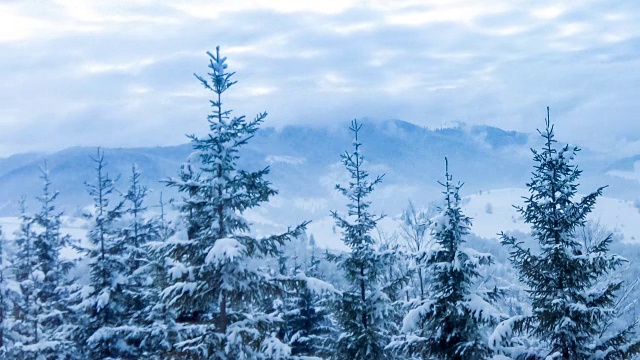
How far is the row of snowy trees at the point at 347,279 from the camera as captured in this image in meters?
14.4

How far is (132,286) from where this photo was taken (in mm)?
22688

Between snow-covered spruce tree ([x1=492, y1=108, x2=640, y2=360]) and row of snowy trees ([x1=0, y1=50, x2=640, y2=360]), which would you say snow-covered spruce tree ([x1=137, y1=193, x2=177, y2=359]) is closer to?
row of snowy trees ([x1=0, y1=50, x2=640, y2=360])

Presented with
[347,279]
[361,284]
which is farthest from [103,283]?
[361,284]

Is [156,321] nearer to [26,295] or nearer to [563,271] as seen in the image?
[26,295]

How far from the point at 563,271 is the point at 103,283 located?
16.2 m

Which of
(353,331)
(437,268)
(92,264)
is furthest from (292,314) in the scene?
(437,268)

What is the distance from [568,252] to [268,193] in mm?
7572

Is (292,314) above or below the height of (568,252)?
below

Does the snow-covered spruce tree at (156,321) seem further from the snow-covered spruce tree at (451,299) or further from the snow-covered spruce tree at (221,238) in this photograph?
the snow-covered spruce tree at (451,299)

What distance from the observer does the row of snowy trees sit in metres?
14.4

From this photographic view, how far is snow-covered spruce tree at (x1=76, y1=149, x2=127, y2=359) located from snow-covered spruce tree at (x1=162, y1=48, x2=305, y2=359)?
8.21m

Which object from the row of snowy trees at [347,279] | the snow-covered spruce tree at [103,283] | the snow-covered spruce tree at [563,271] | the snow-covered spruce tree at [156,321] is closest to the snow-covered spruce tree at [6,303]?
the row of snowy trees at [347,279]

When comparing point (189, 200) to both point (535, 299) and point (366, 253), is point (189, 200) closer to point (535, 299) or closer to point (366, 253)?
point (366, 253)

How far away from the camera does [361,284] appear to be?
20.8 meters
